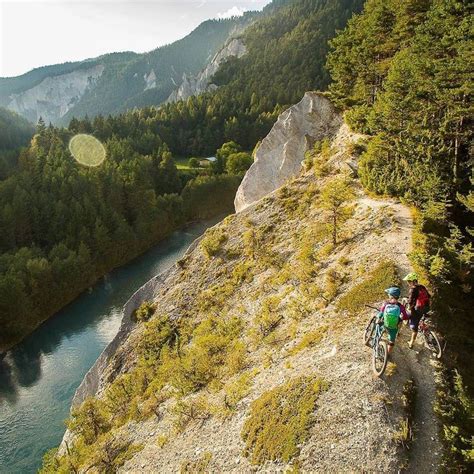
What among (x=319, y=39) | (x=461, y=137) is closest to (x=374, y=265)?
(x=461, y=137)

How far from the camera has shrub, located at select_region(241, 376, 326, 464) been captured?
14891mm

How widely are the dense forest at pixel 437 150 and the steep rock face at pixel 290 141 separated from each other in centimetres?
1093

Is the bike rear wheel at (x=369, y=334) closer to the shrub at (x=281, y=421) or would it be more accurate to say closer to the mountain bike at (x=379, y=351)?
the mountain bike at (x=379, y=351)

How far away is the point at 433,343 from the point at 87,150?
115m

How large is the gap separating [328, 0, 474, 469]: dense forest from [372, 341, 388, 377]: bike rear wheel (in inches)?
94.8

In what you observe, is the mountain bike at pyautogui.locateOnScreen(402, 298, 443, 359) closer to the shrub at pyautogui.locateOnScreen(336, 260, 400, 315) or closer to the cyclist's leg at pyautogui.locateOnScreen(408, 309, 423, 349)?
the cyclist's leg at pyautogui.locateOnScreen(408, 309, 423, 349)

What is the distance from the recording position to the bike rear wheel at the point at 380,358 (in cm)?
1499

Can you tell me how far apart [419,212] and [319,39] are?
181033mm

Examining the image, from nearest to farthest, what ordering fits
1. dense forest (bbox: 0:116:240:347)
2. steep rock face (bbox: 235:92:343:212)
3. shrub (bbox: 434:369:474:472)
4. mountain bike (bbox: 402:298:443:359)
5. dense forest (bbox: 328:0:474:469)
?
shrub (bbox: 434:369:474:472), mountain bike (bbox: 402:298:443:359), dense forest (bbox: 328:0:474:469), steep rock face (bbox: 235:92:343:212), dense forest (bbox: 0:116:240:347)

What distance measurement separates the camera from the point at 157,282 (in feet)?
122

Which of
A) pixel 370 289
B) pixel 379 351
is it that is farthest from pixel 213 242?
pixel 379 351

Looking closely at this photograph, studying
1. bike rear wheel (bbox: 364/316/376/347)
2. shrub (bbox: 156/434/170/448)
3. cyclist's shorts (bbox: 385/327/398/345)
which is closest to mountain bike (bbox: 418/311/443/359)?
cyclist's shorts (bbox: 385/327/398/345)

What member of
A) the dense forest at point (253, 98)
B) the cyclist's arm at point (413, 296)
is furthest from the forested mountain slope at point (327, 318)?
the dense forest at point (253, 98)

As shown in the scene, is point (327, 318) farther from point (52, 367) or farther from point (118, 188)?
point (118, 188)
